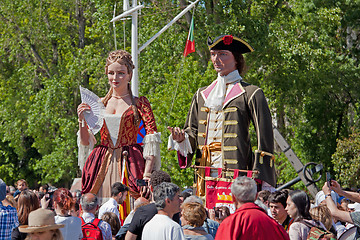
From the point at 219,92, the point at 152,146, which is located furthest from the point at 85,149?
the point at 219,92

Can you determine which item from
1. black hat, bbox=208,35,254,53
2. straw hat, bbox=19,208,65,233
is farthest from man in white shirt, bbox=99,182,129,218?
straw hat, bbox=19,208,65,233

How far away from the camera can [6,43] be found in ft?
101

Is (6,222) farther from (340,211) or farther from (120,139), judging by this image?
(340,211)

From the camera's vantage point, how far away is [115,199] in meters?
8.52

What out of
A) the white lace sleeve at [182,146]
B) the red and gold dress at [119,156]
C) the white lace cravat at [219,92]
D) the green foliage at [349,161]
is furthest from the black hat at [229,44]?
the green foliage at [349,161]

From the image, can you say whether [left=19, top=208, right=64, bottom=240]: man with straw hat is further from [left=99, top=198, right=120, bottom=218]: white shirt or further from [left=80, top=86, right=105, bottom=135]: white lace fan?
[left=80, top=86, right=105, bottom=135]: white lace fan

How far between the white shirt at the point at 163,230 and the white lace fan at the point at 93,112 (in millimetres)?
2967

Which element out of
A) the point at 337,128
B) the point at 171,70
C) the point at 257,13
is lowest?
the point at 337,128

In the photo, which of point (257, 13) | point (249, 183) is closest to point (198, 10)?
point (257, 13)

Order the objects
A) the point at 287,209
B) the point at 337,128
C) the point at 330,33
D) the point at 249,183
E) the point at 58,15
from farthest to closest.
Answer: the point at 58,15, the point at 337,128, the point at 330,33, the point at 287,209, the point at 249,183

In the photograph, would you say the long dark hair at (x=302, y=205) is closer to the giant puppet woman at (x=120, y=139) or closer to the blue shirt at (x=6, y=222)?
the giant puppet woman at (x=120, y=139)

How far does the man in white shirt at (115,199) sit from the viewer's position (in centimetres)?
848

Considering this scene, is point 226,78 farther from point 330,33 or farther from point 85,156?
point 330,33

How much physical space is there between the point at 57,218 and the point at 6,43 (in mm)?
25060
